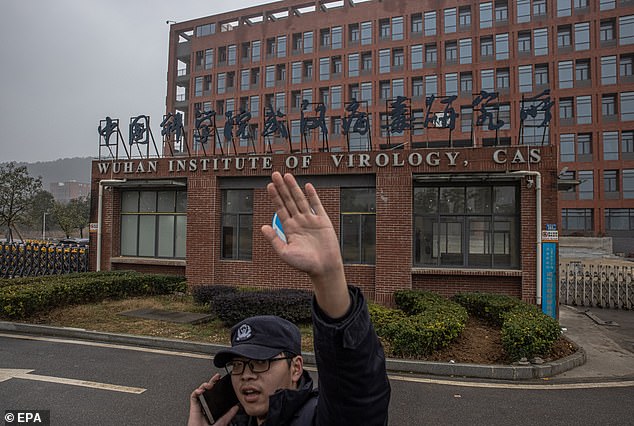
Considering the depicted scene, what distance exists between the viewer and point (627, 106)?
3719 cm

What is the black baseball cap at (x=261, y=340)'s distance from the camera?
1.90 metres

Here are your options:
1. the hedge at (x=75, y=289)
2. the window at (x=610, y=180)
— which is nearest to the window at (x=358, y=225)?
the hedge at (x=75, y=289)

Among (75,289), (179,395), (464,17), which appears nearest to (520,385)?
(179,395)

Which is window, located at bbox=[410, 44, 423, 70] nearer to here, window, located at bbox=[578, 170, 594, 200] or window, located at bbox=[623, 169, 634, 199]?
window, located at bbox=[578, 170, 594, 200]

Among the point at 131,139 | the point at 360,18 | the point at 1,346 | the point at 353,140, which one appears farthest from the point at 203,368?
the point at 360,18

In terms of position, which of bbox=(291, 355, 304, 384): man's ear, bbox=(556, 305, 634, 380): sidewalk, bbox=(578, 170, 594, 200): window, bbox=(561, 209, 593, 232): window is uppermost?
bbox=(578, 170, 594, 200): window

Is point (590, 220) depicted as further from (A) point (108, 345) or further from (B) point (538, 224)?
(A) point (108, 345)

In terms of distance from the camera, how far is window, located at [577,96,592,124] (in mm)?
37991

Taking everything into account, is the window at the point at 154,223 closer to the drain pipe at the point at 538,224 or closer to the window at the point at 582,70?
the drain pipe at the point at 538,224

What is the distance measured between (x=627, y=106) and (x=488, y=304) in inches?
1417

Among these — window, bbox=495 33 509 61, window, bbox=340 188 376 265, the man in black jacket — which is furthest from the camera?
window, bbox=495 33 509 61

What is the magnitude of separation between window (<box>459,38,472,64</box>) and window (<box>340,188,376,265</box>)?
3172cm

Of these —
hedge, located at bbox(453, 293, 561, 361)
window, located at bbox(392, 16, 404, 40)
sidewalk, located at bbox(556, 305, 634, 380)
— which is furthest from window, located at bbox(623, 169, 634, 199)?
hedge, located at bbox(453, 293, 561, 361)

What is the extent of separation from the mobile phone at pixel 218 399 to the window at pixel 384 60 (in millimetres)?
42774
